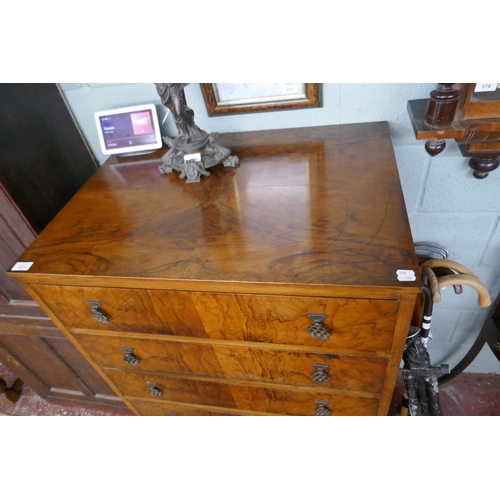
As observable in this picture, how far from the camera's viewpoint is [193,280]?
701mm

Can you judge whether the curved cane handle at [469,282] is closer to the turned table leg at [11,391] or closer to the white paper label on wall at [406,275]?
the white paper label on wall at [406,275]

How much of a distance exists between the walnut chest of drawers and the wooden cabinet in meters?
0.12

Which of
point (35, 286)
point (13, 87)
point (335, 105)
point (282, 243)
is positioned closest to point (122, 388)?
point (35, 286)

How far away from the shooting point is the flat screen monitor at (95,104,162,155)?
1038 mm

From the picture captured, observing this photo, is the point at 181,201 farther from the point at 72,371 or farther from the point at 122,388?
the point at 72,371

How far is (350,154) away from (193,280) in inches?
20.7

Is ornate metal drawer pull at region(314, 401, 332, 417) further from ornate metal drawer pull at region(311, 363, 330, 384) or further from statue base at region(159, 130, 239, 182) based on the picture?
statue base at region(159, 130, 239, 182)

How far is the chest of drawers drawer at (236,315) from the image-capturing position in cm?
71

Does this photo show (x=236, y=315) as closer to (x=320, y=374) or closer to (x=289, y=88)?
(x=320, y=374)

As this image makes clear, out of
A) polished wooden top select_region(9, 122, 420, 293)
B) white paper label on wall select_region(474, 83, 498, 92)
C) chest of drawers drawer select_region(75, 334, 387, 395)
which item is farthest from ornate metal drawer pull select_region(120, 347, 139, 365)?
white paper label on wall select_region(474, 83, 498, 92)

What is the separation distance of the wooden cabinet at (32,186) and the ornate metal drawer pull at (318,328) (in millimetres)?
778

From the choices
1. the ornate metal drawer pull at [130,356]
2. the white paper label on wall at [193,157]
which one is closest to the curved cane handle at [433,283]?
the white paper label on wall at [193,157]

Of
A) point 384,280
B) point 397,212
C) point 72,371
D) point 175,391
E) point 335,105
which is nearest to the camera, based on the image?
→ point 384,280

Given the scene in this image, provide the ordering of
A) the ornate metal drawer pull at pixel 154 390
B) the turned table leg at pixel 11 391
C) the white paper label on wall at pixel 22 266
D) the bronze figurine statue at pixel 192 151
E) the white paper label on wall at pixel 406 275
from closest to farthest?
the white paper label on wall at pixel 406 275, the white paper label on wall at pixel 22 266, the bronze figurine statue at pixel 192 151, the ornate metal drawer pull at pixel 154 390, the turned table leg at pixel 11 391
